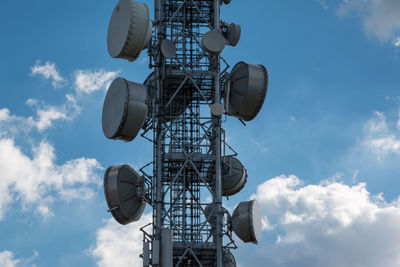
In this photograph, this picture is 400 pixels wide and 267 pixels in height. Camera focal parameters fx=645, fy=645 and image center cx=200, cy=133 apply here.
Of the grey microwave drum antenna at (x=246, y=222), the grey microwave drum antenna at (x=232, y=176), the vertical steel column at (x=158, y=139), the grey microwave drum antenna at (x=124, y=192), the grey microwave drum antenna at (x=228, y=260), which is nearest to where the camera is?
the grey microwave drum antenna at (x=246, y=222)

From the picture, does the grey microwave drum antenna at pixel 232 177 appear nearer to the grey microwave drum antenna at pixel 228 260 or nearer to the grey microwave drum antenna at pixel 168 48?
the grey microwave drum antenna at pixel 228 260

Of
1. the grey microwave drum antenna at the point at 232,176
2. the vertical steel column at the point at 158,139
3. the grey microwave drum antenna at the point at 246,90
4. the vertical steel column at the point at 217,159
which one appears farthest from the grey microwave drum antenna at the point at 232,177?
the vertical steel column at the point at 158,139

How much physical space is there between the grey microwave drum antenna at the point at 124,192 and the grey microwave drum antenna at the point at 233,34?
32.9 feet

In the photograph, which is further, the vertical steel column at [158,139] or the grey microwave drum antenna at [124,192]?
the grey microwave drum antenna at [124,192]

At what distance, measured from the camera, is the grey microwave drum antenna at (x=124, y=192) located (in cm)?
3738

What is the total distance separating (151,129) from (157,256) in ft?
24.9

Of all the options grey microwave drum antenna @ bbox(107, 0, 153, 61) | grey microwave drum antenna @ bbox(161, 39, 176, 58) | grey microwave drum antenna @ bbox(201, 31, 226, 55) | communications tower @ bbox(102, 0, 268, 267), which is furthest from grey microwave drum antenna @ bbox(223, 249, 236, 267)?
grey microwave drum antenna @ bbox(107, 0, 153, 61)

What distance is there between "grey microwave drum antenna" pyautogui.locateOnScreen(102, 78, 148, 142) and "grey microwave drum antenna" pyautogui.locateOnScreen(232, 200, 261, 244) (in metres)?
7.22

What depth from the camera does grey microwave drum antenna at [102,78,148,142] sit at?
35250 mm

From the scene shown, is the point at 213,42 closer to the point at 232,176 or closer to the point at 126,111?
the point at 126,111

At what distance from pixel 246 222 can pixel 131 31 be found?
1240cm

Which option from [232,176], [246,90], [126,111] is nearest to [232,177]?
[232,176]

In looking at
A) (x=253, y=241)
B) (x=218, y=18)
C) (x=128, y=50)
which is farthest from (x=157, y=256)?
(x=218, y=18)

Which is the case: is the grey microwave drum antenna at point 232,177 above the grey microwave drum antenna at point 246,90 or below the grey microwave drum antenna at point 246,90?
below
